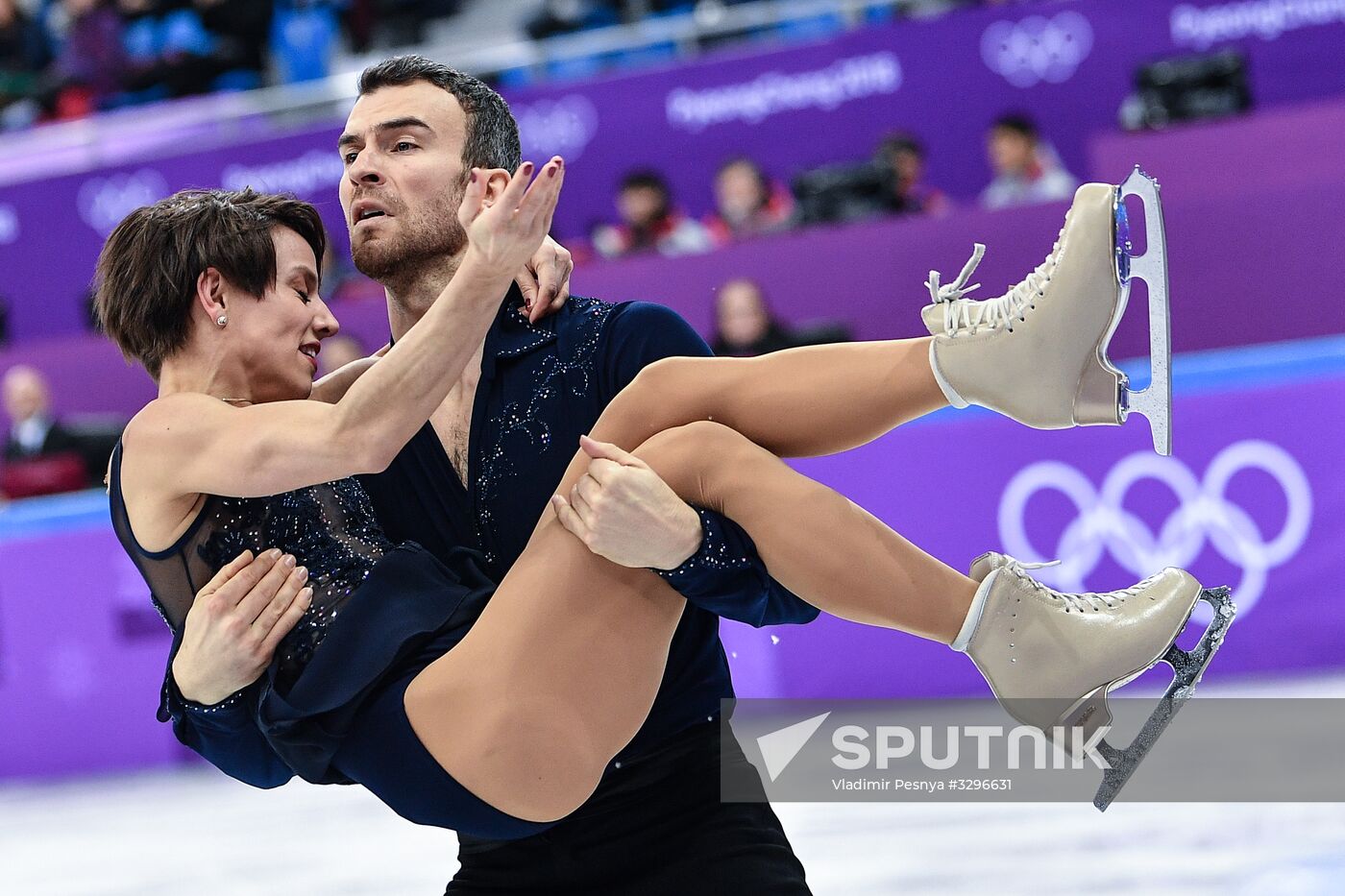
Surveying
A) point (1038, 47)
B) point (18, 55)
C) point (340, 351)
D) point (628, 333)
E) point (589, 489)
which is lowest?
point (340, 351)

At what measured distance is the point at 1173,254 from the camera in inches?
279

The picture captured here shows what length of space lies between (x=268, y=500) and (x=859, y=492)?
362 cm

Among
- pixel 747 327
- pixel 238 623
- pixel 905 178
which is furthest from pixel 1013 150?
pixel 238 623

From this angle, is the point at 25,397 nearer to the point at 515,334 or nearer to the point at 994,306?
the point at 515,334

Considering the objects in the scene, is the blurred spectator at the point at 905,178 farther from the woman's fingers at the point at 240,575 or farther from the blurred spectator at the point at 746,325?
the woman's fingers at the point at 240,575

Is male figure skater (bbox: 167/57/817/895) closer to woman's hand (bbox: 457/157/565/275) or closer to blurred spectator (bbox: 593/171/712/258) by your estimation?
woman's hand (bbox: 457/157/565/275)

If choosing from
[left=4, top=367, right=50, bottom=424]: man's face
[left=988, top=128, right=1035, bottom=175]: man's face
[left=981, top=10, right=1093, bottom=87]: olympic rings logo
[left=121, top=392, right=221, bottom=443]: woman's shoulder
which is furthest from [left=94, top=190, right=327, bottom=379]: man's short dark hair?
[left=981, top=10, right=1093, bottom=87]: olympic rings logo

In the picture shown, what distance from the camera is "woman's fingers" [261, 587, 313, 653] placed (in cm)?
251

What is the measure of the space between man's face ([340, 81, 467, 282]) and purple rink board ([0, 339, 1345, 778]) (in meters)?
3.14

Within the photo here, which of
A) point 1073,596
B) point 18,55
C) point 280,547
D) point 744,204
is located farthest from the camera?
point 18,55

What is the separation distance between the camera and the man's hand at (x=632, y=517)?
2.30 m

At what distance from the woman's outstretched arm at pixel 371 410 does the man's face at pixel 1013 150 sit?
5.91m

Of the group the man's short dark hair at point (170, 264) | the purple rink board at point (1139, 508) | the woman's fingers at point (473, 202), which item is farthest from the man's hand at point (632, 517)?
the purple rink board at point (1139, 508)

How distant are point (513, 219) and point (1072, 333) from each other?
2.88ft
